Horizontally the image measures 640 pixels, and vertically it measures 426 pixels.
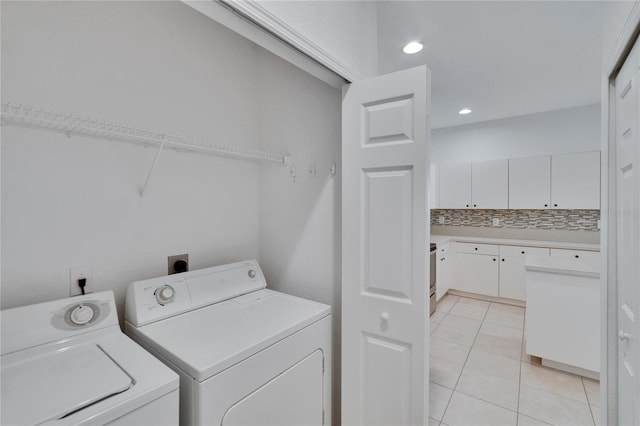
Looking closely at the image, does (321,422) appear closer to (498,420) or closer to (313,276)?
(313,276)

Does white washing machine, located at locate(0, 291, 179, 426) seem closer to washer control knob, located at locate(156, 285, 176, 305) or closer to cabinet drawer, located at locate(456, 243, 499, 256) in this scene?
washer control knob, located at locate(156, 285, 176, 305)

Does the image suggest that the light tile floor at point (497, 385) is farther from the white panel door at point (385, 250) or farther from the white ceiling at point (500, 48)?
the white ceiling at point (500, 48)

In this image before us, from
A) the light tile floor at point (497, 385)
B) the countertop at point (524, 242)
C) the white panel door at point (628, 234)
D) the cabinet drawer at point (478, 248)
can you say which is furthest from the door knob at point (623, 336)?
the cabinet drawer at point (478, 248)

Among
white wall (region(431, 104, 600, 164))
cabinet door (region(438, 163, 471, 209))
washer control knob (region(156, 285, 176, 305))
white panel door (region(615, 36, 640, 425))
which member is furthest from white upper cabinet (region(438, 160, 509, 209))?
washer control knob (region(156, 285, 176, 305))

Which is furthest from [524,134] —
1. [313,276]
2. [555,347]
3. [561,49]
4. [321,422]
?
[321,422]

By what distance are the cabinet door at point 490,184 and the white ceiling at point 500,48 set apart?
3.11 feet

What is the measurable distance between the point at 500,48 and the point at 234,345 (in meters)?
2.90

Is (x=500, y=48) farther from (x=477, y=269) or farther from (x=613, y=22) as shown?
(x=477, y=269)

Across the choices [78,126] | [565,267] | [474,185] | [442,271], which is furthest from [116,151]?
[474,185]

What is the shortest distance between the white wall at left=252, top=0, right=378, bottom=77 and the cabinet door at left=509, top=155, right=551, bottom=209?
135 inches

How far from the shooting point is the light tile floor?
6.20 feet

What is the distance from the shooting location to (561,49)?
2.33 meters

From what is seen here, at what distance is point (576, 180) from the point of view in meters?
3.63

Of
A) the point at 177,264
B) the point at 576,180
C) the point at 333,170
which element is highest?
the point at 576,180
